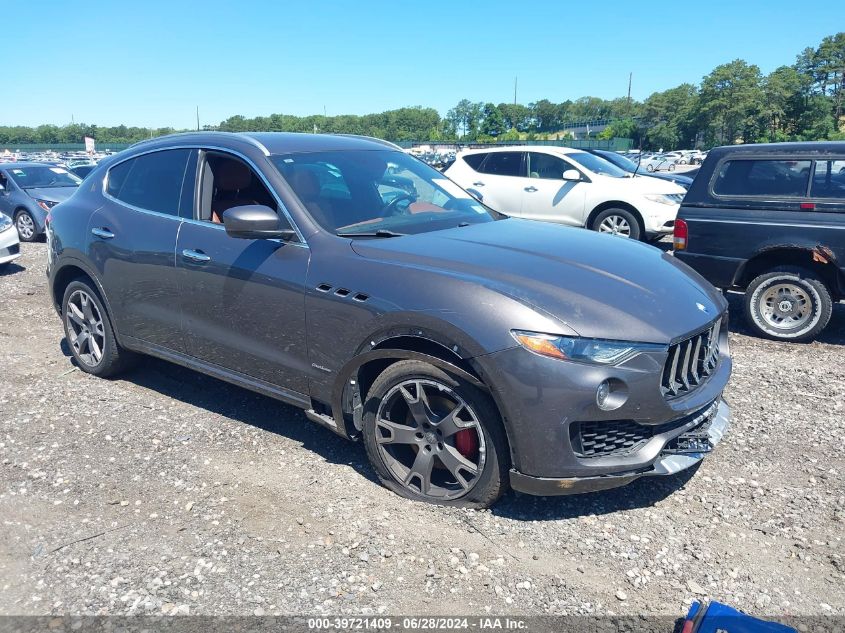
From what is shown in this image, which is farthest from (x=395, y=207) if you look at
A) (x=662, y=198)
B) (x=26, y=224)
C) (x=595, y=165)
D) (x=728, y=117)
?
(x=728, y=117)

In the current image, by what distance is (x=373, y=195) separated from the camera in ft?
13.8

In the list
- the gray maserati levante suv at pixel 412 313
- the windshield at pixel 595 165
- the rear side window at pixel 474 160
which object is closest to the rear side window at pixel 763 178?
the gray maserati levante suv at pixel 412 313

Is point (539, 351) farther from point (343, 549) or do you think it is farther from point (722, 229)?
point (722, 229)

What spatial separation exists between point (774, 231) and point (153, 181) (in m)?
5.34

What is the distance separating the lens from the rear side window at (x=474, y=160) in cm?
1270

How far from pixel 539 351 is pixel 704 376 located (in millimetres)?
1054

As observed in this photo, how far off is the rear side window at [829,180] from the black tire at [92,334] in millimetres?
6086

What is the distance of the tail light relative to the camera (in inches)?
263

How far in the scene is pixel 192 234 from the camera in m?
4.27

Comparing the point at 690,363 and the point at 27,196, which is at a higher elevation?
the point at 27,196

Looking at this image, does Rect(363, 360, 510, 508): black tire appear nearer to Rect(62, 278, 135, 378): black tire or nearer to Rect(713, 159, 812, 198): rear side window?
Rect(62, 278, 135, 378): black tire

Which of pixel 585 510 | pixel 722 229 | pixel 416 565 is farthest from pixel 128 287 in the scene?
pixel 722 229

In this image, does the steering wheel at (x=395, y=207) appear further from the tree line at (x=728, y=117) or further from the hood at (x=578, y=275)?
the tree line at (x=728, y=117)

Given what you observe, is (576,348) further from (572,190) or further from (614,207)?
(572,190)
